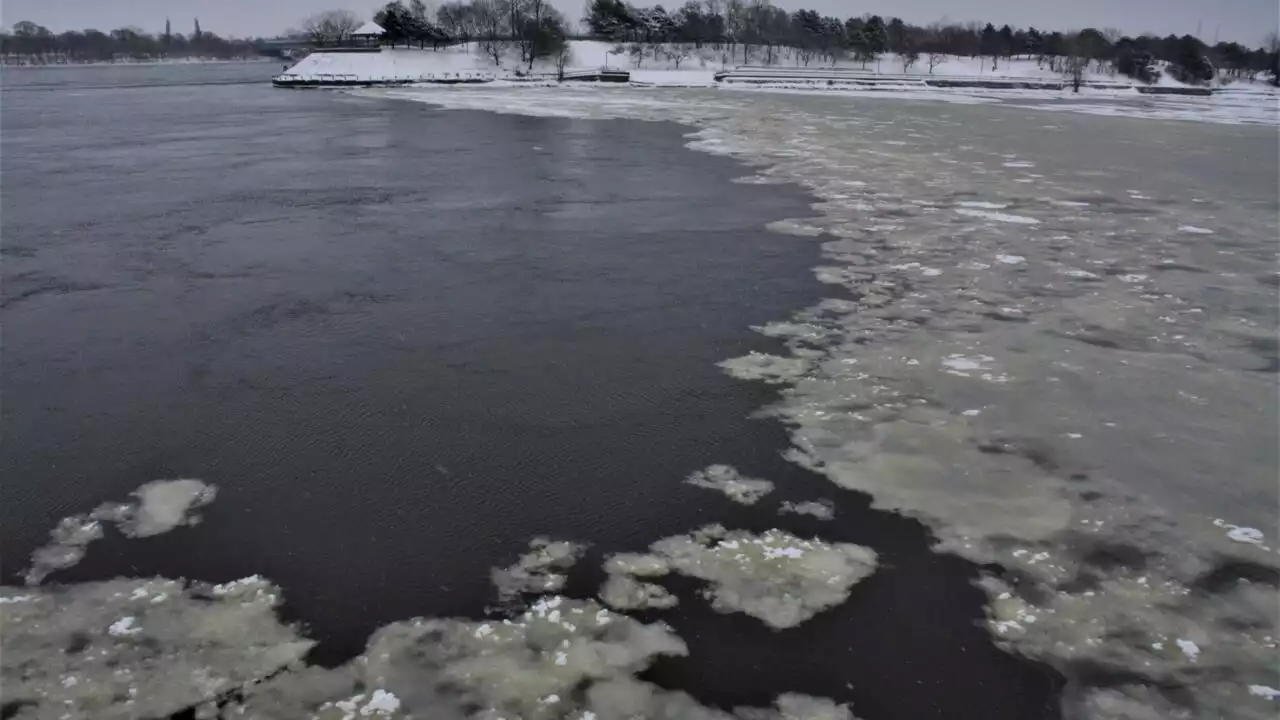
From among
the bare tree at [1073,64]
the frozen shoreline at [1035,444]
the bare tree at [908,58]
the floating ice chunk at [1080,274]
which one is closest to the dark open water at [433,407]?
the frozen shoreline at [1035,444]

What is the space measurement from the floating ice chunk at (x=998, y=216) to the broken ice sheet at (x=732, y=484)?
827 cm

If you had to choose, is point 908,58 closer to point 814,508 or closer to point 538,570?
point 814,508

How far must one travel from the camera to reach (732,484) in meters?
4.68

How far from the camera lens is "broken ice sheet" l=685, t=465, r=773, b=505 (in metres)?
4.57

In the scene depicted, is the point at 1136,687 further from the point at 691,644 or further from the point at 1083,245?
the point at 1083,245

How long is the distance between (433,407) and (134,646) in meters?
2.47

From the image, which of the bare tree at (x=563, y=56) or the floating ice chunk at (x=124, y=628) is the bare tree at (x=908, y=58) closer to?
the bare tree at (x=563, y=56)

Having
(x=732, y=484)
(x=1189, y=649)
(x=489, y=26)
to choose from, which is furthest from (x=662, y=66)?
(x=1189, y=649)

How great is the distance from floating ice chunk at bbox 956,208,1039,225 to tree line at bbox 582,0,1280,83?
75.9 metres

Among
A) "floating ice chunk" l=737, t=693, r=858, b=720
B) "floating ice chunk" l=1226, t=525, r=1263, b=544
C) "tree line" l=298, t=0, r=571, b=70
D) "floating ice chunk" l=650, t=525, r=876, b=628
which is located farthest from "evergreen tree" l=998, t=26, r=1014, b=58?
"floating ice chunk" l=737, t=693, r=858, b=720

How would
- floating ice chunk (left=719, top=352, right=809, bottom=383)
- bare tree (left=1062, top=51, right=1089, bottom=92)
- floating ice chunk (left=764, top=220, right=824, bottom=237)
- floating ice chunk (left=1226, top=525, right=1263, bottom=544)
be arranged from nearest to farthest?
floating ice chunk (left=1226, top=525, right=1263, bottom=544) → floating ice chunk (left=719, top=352, right=809, bottom=383) → floating ice chunk (left=764, top=220, right=824, bottom=237) → bare tree (left=1062, top=51, right=1089, bottom=92)

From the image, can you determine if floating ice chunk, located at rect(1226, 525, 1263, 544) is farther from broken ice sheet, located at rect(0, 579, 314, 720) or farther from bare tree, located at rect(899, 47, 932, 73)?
bare tree, located at rect(899, 47, 932, 73)

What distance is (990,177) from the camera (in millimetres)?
15477

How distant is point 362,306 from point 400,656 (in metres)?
4.82
